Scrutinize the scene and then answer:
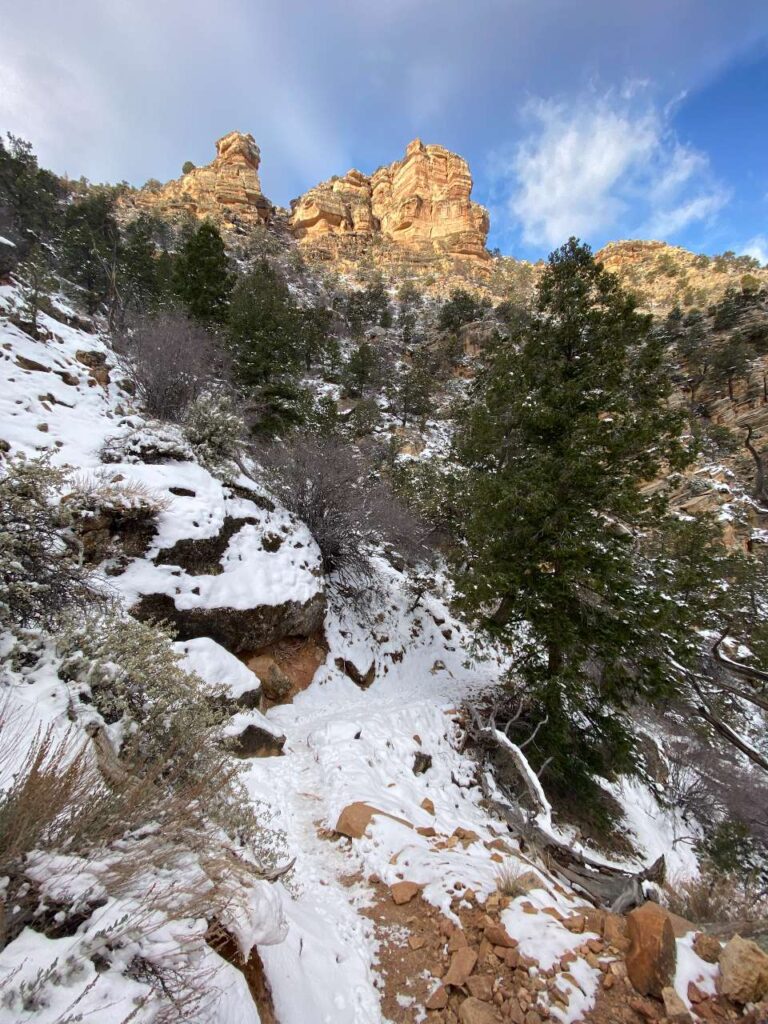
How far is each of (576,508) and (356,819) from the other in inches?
232

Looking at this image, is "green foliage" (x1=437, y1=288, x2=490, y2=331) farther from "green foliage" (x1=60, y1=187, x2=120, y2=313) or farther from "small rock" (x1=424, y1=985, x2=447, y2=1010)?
"small rock" (x1=424, y1=985, x2=447, y2=1010)

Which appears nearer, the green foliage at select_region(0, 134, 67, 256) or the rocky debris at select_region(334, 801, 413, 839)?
the rocky debris at select_region(334, 801, 413, 839)

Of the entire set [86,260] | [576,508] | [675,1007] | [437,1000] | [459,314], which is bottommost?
[437,1000]

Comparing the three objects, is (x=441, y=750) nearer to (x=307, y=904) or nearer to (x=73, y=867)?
(x=307, y=904)

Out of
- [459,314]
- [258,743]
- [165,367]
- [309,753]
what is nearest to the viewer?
[258,743]

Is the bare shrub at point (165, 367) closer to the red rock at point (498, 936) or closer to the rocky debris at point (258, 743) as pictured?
the rocky debris at point (258, 743)

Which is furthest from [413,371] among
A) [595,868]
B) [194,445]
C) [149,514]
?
[595,868]

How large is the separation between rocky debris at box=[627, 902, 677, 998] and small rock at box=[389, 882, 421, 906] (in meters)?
1.70

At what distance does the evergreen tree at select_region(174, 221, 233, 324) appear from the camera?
1700 cm

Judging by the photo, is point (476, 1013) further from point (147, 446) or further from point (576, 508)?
point (147, 446)

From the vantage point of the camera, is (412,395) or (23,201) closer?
(23,201)

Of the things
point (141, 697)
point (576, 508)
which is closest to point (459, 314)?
point (576, 508)

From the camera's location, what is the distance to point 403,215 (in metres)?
73.9

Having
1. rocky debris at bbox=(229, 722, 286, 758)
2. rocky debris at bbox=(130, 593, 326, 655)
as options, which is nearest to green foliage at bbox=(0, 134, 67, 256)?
rocky debris at bbox=(130, 593, 326, 655)
